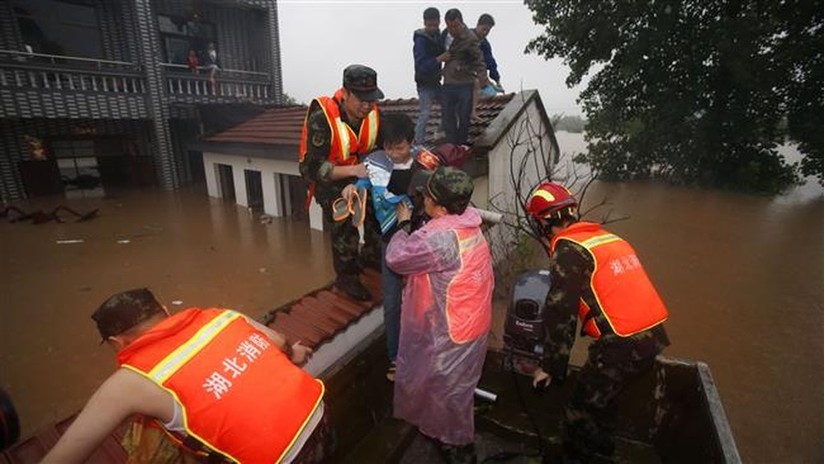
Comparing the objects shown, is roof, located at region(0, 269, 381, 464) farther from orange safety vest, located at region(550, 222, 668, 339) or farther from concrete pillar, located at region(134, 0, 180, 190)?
concrete pillar, located at region(134, 0, 180, 190)

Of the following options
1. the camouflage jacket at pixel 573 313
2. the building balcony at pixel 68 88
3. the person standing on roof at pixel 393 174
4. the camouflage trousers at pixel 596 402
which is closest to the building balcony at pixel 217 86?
the building balcony at pixel 68 88

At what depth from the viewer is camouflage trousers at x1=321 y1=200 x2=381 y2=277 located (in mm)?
3322

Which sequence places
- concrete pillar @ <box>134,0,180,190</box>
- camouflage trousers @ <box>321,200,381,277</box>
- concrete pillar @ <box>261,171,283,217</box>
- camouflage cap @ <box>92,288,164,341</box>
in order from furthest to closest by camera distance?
concrete pillar @ <box>134,0,180,190</box>
concrete pillar @ <box>261,171,283,217</box>
camouflage trousers @ <box>321,200,381,277</box>
camouflage cap @ <box>92,288,164,341</box>

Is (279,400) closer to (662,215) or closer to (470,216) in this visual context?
(470,216)

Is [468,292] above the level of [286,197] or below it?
above

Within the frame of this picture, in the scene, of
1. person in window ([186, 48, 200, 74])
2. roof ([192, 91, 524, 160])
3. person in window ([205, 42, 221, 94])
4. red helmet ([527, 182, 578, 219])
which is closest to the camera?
red helmet ([527, 182, 578, 219])

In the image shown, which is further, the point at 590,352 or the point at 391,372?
the point at 391,372

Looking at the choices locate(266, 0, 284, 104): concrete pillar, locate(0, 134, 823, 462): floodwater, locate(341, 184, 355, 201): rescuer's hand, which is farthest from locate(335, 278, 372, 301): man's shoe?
locate(266, 0, 284, 104): concrete pillar

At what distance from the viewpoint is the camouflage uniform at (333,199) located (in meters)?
3.03

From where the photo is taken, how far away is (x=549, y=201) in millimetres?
2471

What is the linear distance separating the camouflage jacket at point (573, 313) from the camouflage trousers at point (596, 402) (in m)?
0.05

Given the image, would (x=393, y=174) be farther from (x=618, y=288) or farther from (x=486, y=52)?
(x=486, y=52)

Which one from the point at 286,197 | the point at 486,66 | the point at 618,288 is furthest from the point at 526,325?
the point at 286,197

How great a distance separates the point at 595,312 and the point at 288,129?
931cm
